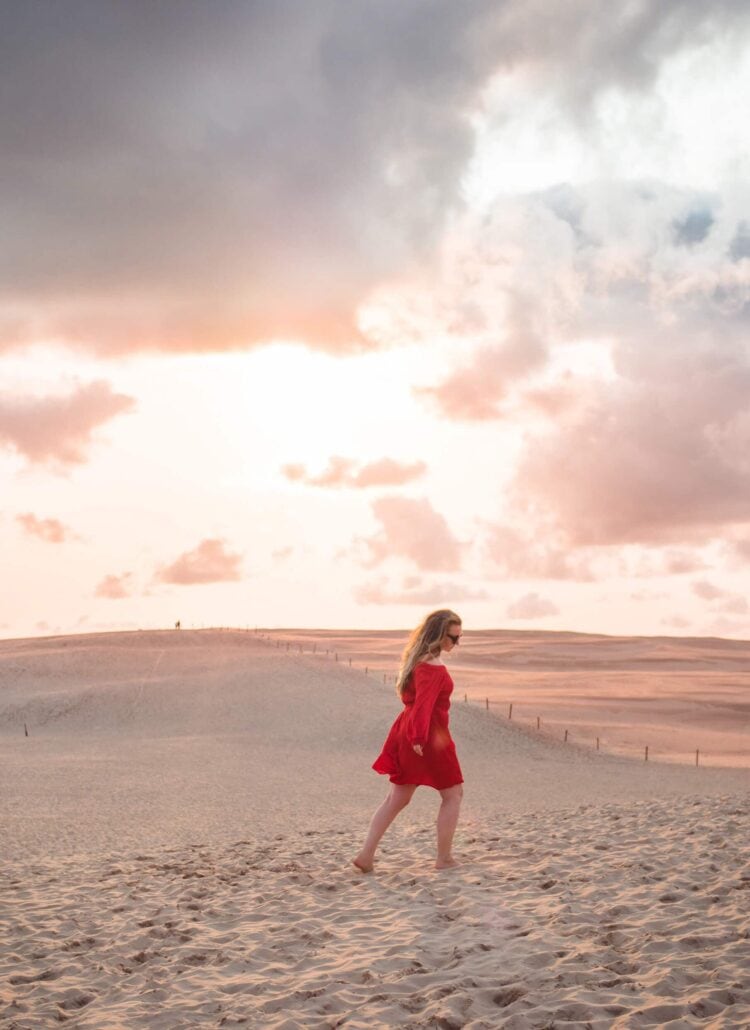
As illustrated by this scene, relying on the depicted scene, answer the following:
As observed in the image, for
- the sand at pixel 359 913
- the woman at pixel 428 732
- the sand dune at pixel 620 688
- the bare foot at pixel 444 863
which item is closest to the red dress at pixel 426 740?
the woman at pixel 428 732

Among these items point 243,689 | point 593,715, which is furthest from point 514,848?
point 593,715

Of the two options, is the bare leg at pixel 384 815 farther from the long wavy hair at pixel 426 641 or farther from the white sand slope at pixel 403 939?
the long wavy hair at pixel 426 641

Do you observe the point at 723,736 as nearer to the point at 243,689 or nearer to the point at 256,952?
the point at 243,689

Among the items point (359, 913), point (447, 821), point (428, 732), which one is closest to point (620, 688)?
point (447, 821)

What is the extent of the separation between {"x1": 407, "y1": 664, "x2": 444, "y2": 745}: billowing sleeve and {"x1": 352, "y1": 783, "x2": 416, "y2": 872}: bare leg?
0.53 metres

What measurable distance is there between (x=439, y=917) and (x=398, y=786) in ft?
5.65

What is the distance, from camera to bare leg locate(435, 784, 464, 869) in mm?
9602

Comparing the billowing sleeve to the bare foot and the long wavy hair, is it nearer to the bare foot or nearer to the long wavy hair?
the long wavy hair

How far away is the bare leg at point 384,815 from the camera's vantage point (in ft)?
31.4

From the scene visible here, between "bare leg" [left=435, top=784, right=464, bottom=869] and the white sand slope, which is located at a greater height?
"bare leg" [left=435, top=784, right=464, bottom=869]

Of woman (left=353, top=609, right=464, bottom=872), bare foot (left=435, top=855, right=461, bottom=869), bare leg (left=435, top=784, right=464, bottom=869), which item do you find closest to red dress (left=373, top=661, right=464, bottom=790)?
woman (left=353, top=609, right=464, bottom=872)

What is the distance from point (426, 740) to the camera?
932 centimetres

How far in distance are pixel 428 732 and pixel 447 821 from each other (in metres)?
0.98

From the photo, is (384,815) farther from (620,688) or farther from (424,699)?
(620,688)
